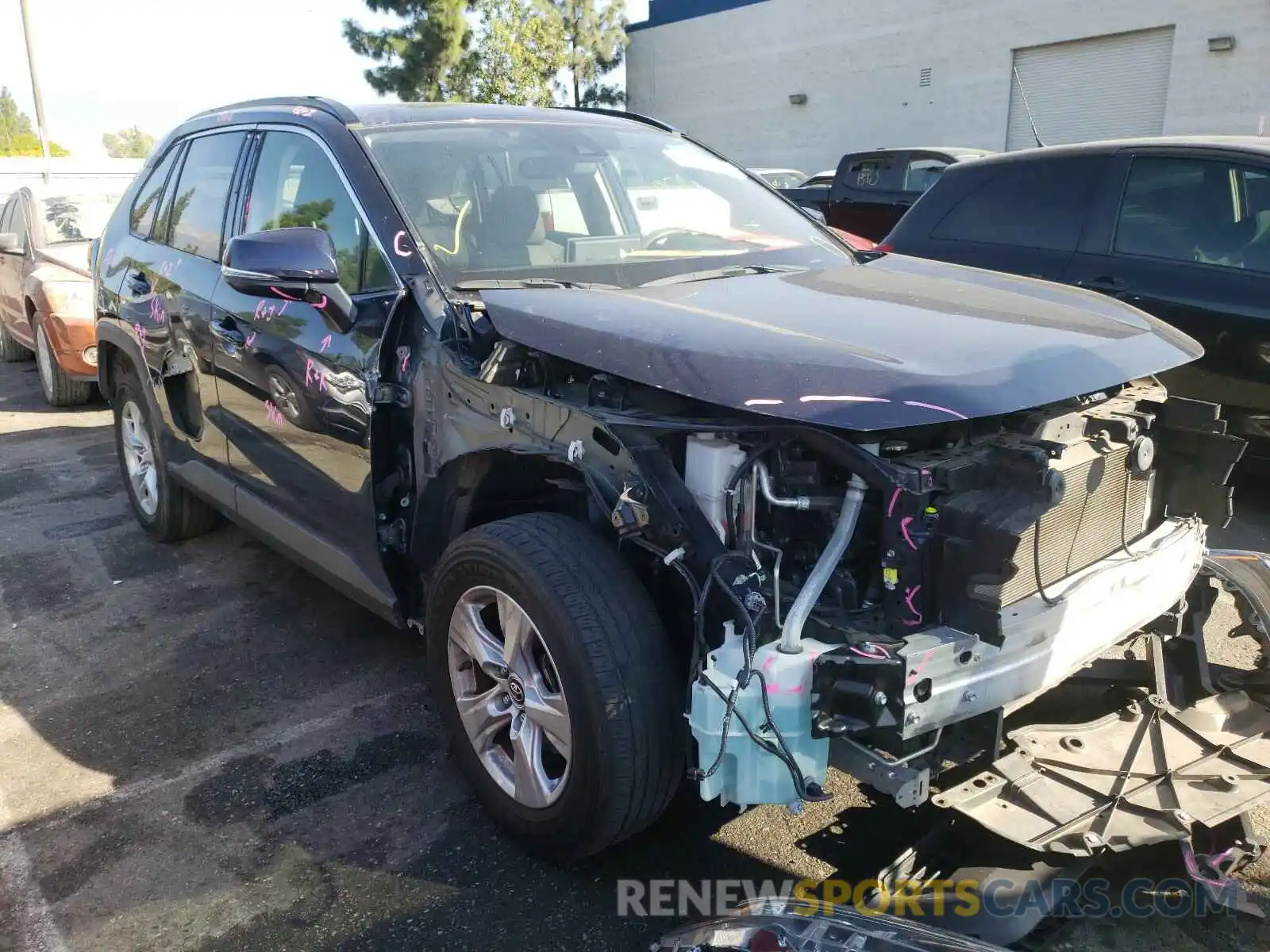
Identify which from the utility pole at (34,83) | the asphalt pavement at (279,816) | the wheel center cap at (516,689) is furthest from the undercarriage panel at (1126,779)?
the utility pole at (34,83)

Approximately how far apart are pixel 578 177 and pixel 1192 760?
8.42 feet

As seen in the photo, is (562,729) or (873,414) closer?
(873,414)

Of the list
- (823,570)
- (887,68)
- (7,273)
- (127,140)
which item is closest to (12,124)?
(127,140)

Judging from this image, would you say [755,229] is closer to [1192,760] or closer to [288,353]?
[288,353]

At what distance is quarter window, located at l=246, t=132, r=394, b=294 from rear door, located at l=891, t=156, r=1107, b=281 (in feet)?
11.3

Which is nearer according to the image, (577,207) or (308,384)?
(308,384)

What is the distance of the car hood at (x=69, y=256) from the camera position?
27.1ft

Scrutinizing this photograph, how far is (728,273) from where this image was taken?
3.16 meters

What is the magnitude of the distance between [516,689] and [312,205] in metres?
1.83

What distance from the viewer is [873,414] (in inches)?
77.8

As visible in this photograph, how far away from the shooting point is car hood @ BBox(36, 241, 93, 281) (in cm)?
825

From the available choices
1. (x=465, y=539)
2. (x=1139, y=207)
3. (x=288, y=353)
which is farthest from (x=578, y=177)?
(x=1139, y=207)

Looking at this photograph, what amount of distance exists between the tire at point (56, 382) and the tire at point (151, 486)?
330cm

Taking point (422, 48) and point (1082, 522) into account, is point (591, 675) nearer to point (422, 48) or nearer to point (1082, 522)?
point (1082, 522)
